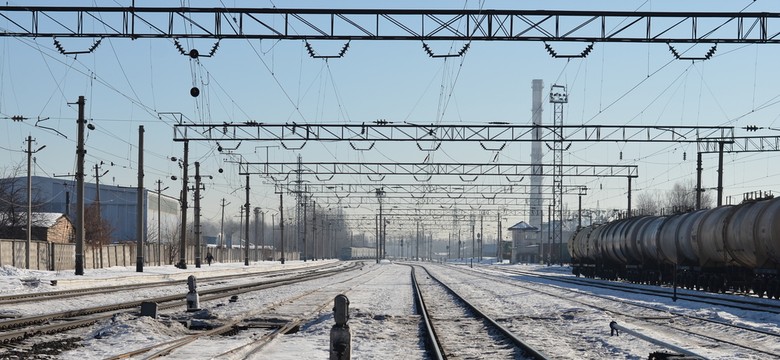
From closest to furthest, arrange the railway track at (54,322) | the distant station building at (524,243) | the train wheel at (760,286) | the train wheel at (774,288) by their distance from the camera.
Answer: the railway track at (54,322), the train wheel at (774,288), the train wheel at (760,286), the distant station building at (524,243)

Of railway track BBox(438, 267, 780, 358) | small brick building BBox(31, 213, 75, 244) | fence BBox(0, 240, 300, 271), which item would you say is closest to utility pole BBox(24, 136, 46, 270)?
fence BBox(0, 240, 300, 271)

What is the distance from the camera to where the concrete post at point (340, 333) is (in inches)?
436

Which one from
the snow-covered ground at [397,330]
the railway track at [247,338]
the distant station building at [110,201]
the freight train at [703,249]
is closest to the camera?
the railway track at [247,338]

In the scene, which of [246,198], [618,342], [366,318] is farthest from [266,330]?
[246,198]

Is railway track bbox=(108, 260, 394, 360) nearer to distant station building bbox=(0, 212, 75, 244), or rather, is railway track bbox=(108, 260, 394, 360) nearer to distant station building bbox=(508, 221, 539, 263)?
distant station building bbox=(0, 212, 75, 244)

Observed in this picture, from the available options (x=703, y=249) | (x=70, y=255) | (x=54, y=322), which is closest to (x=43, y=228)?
(x=70, y=255)

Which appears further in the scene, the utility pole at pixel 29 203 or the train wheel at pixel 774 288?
the utility pole at pixel 29 203

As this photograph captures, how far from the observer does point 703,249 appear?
39.8m

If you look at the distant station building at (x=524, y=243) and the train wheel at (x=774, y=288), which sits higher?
the train wheel at (x=774, y=288)

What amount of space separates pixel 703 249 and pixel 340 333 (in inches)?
1227

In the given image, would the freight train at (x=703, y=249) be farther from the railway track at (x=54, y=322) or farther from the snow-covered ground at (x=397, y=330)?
the railway track at (x=54, y=322)

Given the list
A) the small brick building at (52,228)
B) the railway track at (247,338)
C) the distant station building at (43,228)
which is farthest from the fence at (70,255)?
the railway track at (247,338)

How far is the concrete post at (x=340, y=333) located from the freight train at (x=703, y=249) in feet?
70.1

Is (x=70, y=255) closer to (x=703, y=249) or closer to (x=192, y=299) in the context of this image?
(x=703, y=249)
